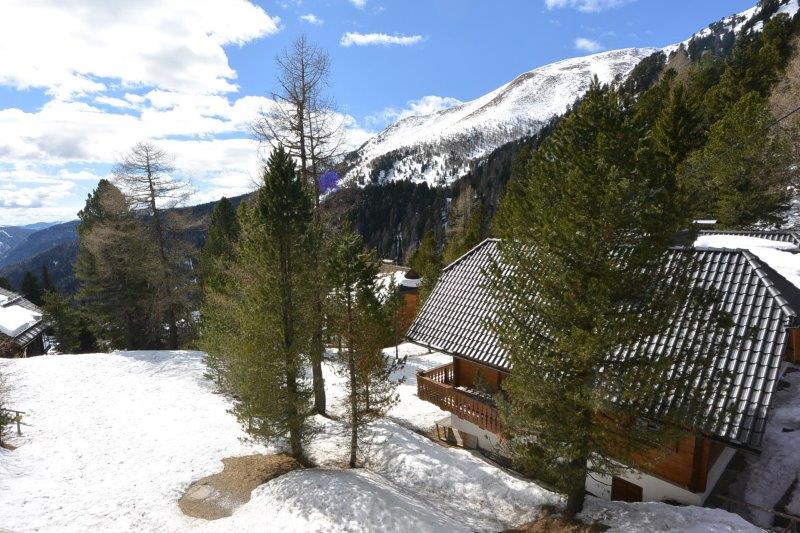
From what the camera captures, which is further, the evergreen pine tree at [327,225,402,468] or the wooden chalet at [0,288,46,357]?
the wooden chalet at [0,288,46,357]

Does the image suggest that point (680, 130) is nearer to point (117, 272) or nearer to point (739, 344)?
point (739, 344)

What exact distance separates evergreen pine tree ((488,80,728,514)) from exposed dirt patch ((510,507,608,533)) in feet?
3.21

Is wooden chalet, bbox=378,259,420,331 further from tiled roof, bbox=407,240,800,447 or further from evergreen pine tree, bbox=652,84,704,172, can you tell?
evergreen pine tree, bbox=652,84,704,172

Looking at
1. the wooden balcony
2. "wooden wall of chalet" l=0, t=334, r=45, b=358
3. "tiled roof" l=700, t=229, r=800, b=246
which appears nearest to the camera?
the wooden balcony

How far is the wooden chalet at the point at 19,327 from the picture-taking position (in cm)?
2980

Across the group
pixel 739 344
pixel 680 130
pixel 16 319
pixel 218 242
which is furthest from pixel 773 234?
pixel 16 319

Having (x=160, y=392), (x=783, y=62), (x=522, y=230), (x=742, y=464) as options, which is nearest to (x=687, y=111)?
(x=783, y=62)

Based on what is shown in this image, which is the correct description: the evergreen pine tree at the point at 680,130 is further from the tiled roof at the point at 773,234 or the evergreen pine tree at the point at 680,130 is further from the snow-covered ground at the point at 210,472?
the snow-covered ground at the point at 210,472

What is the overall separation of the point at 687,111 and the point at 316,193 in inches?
1202

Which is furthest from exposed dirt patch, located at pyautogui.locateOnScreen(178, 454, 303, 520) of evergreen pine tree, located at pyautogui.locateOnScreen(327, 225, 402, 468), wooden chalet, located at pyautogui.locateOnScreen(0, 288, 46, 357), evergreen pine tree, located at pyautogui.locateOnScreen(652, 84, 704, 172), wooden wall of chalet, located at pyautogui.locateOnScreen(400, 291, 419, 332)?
evergreen pine tree, located at pyautogui.locateOnScreen(652, 84, 704, 172)

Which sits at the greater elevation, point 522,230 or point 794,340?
point 522,230

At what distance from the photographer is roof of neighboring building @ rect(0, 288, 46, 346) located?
31.2 metres

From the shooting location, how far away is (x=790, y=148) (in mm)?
23812

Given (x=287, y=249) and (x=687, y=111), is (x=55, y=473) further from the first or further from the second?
(x=687, y=111)
